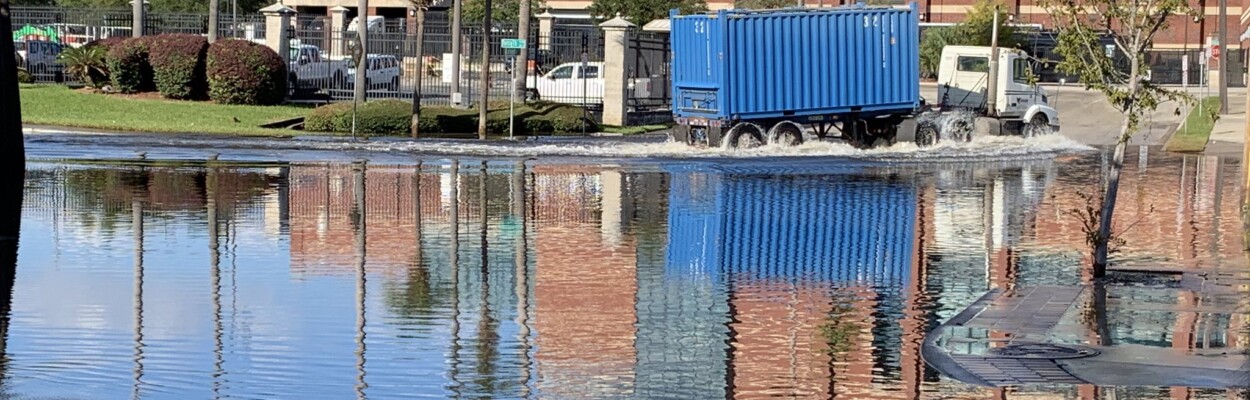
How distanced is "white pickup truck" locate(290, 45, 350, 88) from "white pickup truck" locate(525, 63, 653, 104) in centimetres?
553

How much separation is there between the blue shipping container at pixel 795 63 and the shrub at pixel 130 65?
50.0 feet

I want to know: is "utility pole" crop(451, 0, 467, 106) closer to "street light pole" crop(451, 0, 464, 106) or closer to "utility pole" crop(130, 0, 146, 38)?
"street light pole" crop(451, 0, 464, 106)

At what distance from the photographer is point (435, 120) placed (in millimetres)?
38031

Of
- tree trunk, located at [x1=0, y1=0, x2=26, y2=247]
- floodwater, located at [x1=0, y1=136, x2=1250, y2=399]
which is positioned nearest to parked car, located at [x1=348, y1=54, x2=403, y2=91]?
floodwater, located at [x1=0, y1=136, x2=1250, y2=399]

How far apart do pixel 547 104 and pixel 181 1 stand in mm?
47052

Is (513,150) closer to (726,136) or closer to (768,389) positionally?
(726,136)

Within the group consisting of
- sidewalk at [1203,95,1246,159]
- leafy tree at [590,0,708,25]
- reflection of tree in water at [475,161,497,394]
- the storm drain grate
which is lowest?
reflection of tree in water at [475,161,497,394]

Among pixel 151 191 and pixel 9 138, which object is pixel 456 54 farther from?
pixel 9 138

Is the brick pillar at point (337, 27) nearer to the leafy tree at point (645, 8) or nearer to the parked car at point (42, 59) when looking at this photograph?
the parked car at point (42, 59)

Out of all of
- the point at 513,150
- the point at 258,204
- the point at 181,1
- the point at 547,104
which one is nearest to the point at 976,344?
the point at 258,204

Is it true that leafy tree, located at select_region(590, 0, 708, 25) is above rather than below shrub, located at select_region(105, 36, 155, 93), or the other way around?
above

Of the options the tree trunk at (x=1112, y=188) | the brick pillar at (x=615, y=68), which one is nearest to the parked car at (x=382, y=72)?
the brick pillar at (x=615, y=68)

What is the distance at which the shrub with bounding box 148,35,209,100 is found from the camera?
42469 mm

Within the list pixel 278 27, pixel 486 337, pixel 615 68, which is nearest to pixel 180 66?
pixel 278 27
